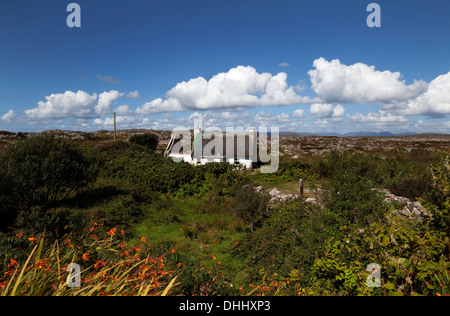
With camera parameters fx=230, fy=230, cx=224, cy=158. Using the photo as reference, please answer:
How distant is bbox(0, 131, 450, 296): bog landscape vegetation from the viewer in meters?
3.26

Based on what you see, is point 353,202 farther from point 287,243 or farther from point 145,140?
point 145,140

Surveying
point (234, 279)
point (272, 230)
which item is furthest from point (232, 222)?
point (234, 279)

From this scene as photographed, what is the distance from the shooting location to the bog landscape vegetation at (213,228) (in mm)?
3260

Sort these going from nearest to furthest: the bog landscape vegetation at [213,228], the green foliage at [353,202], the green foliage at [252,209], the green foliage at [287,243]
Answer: the bog landscape vegetation at [213,228], the green foliage at [287,243], the green foliage at [353,202], the green foliage at [252,209]

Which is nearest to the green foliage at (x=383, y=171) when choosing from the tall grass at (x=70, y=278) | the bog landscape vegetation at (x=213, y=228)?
the bog landscape vegetation at (x=213, y=228)

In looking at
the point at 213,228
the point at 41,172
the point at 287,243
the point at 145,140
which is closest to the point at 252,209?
the point at 213,228

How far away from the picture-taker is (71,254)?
4.14 meters

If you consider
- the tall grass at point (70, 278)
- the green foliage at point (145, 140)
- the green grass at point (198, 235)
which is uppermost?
the green foliage at point (145, 140)

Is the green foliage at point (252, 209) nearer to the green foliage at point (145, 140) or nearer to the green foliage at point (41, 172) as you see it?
the green foliage at point (41, 172)

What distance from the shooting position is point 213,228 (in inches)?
412

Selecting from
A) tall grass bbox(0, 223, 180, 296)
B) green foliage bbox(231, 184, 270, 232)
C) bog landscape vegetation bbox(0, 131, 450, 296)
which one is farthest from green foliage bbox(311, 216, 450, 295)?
green foliage bbox(231, 184, 270, 232)

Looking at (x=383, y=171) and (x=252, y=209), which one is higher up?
(x=383, y=171)

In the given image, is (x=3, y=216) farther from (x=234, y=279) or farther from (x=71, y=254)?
(x=234, y=279)

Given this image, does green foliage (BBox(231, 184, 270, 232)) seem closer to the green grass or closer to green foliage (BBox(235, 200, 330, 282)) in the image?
the green grass
